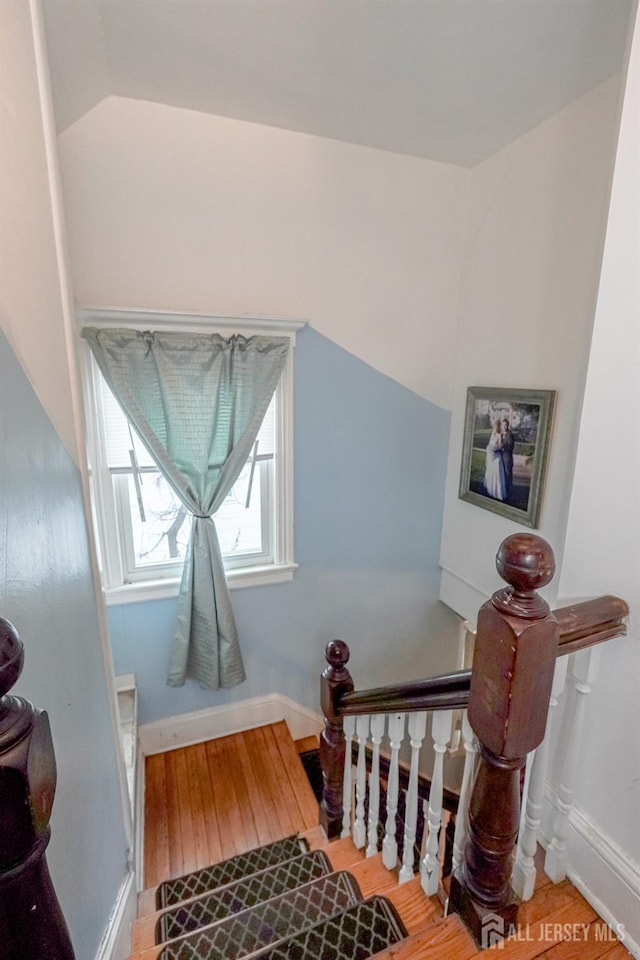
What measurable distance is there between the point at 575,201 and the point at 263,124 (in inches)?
57.8

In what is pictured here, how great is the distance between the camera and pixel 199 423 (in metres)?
2.13

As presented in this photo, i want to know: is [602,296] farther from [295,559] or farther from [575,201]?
[295,559]

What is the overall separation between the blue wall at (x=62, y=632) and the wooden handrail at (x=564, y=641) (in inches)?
31.4

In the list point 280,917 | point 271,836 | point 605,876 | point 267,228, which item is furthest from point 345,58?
point 271,836

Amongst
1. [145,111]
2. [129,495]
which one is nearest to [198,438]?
[129,495]

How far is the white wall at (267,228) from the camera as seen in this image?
1.90m

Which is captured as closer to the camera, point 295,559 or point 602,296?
point 602,296

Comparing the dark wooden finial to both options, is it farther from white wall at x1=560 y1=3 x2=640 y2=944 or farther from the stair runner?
the stair runner

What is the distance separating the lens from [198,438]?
84.2 inches

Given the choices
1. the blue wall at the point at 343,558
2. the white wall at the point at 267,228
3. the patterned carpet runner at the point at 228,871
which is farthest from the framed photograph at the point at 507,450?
the patterned carpet runner at the point at 228,871

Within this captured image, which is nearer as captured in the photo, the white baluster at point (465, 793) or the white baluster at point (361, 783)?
the white baluster at point (465, 793)

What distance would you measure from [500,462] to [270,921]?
2.15 m

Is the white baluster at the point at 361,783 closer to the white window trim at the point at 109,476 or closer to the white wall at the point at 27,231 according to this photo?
the white window trim at the point at 109,476
